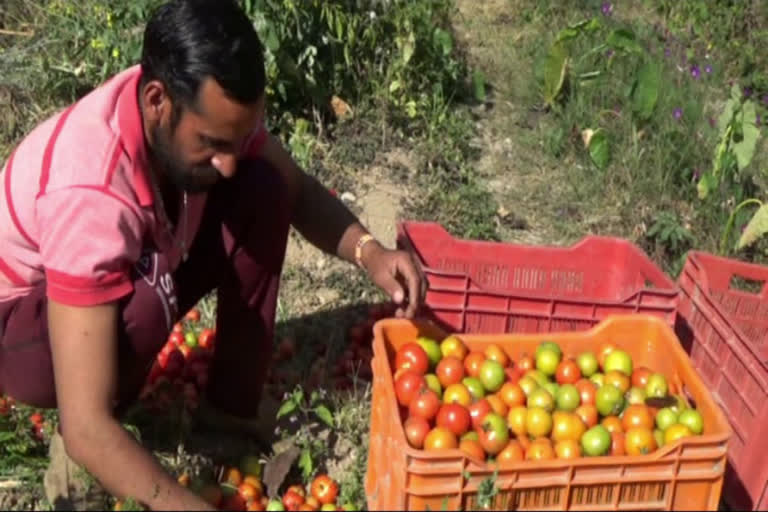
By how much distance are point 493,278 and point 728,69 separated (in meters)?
2.87

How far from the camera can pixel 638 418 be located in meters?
2.86

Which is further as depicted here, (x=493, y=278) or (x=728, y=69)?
(x=728, y=69)

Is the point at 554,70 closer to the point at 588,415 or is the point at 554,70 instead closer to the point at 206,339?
the point at 206,339

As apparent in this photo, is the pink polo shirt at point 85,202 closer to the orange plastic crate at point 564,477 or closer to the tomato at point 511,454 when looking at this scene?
the orange plastic crate at point 564,477

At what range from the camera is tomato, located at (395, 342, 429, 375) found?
2953 millimetres

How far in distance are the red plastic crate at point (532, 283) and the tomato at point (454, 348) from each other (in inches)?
8.5

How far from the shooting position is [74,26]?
511 cm

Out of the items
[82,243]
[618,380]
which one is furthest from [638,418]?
[82,243]

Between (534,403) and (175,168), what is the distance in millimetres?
1167

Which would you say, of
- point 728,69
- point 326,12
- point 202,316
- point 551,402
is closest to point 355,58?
point 326,12

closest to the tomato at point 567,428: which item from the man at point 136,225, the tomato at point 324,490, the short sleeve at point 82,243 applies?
the man at point 136,225

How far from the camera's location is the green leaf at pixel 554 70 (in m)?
5.09

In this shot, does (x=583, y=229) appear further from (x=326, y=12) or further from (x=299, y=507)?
(x=299, y=507)

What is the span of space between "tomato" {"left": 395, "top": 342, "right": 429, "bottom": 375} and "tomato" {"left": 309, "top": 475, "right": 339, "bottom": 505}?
38cm
